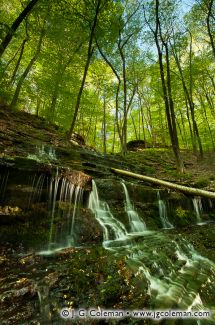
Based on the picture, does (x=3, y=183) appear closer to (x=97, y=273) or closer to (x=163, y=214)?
(x=97, y=273)

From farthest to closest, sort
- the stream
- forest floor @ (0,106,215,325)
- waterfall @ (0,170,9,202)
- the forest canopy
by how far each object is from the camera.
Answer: the forest canopy
waterfall @ (0,170,9,202)
the stream
forest floor @ (0,106,215,325)

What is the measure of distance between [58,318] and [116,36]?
65.0ft

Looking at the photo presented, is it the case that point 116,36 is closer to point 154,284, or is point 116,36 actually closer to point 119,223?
point 119,223

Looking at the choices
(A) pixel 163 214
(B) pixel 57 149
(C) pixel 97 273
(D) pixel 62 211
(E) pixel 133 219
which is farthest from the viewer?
(B) pixel 57 149

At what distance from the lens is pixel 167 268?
446 centimetres

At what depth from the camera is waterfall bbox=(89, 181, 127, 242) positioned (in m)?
6.14

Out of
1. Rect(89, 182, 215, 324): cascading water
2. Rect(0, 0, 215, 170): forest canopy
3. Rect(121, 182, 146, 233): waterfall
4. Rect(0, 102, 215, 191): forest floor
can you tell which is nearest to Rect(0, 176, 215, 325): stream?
Rect(89, 182, 215, 324): cascading water

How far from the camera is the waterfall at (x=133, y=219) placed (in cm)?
705

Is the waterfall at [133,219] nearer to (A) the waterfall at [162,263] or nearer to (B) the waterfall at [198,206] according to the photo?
(A) the waterfall at [162,263]

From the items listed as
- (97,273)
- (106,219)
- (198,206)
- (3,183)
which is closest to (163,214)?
(198,206)

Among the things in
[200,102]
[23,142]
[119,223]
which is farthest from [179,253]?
[200,102]

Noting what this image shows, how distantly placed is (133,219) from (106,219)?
3.62 feet

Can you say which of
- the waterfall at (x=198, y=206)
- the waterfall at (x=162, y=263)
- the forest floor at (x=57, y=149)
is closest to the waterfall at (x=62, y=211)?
the waterfall at (x=162, y=263)

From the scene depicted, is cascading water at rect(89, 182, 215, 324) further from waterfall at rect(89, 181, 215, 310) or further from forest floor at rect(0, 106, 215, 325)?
forest floor at rect(0, 106, 215, 325)
